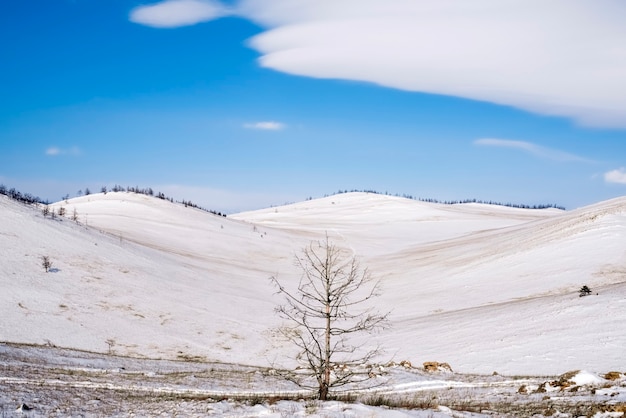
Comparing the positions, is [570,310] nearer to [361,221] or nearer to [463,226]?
[463,226]

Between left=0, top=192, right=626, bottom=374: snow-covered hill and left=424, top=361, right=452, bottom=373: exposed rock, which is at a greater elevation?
left=0, top=192, right=626, bottom=374: snow-covered hill

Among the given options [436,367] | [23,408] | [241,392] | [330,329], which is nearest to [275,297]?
[436,367]

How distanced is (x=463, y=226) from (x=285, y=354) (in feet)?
294

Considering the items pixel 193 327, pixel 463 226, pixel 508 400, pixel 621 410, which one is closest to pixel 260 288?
pixel 193 327

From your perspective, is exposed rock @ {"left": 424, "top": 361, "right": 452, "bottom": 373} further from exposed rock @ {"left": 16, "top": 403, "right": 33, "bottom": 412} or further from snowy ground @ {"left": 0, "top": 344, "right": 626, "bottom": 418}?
exposed rock @ {"left": 16, "top": 403, "right": 33, "bottom": 412}

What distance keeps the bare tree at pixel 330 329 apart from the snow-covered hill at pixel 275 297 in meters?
1.60

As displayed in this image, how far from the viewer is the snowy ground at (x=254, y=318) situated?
46.6 ft

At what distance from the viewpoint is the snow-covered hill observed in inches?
936

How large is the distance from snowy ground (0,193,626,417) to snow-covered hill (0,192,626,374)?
0.13 meters

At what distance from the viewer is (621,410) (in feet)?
33.8

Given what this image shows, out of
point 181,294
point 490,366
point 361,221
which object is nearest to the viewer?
point 490,366

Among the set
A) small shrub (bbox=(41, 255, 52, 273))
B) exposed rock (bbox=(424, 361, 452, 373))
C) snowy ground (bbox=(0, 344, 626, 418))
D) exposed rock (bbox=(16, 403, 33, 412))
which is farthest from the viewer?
small shrub (bbox=(41, 255, 52, 273))

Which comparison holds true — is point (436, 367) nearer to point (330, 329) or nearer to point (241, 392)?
point (241, 392)

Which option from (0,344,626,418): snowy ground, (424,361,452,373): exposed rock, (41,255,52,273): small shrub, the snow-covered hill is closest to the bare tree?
(0,344,626,418): snowy ground
